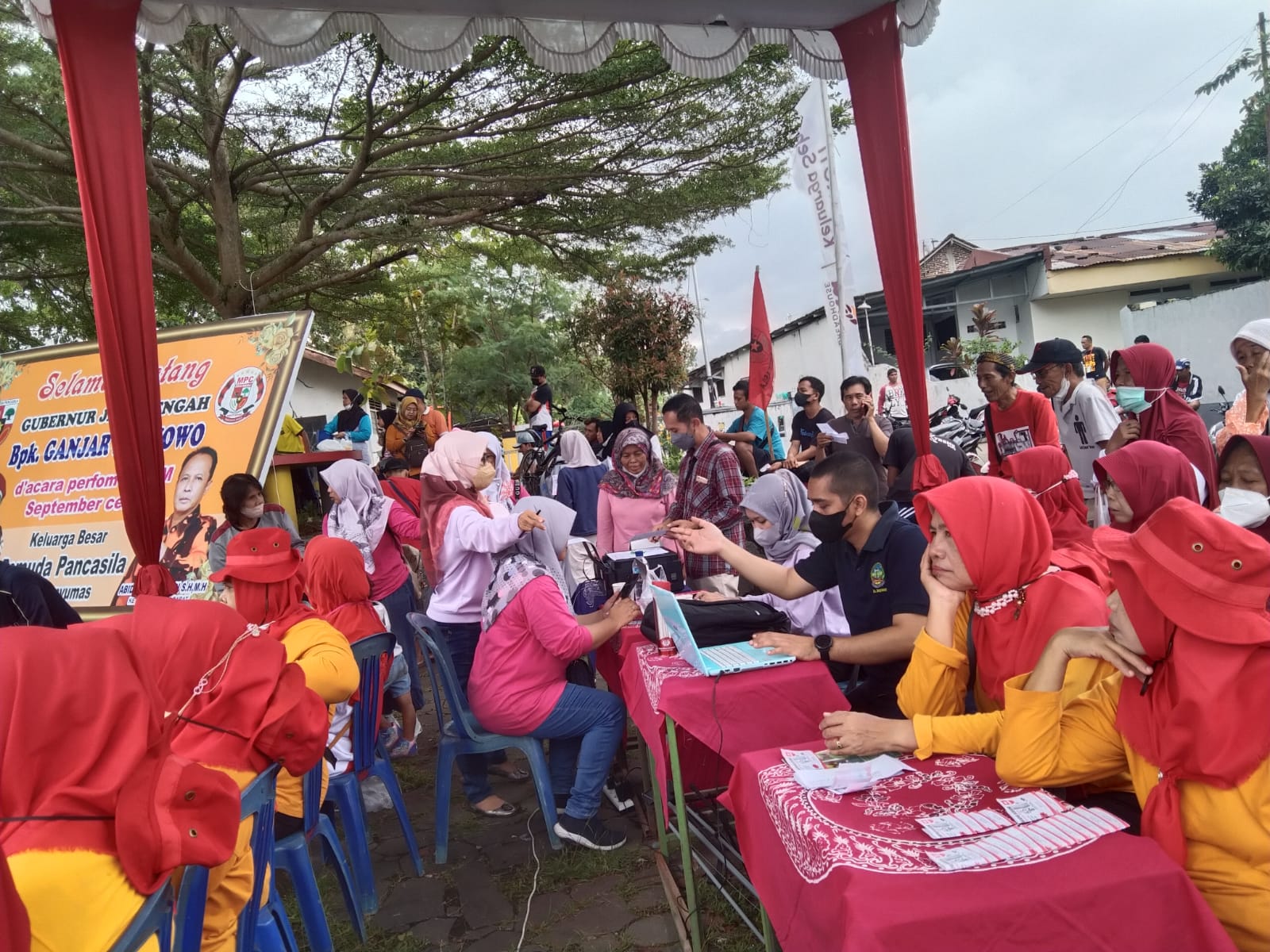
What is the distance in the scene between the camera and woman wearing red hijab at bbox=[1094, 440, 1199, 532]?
251 cm

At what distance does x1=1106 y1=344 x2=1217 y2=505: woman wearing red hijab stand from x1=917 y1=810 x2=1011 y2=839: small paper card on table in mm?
2890

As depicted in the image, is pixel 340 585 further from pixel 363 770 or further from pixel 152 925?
pixel 152 925

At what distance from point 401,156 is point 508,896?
26.4ft

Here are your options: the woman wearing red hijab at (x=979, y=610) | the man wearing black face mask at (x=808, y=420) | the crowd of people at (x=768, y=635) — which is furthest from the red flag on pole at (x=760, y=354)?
the woman wearing red hijab at (x=979, y=610)

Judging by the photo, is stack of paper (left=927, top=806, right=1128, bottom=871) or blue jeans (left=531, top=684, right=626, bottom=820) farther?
blue jeans (left=531, top=684, right=626, bottom=820)

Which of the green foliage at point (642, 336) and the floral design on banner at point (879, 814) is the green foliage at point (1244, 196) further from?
the floral design on banner at point (879, 814)

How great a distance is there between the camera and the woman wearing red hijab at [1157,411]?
3.95m

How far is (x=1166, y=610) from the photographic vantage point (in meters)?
1.45

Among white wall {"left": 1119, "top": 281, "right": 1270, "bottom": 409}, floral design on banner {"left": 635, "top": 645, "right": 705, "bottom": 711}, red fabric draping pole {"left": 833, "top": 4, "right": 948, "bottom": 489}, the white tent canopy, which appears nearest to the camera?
floral design on banner {"left": 635, "top": 645, "right": 705, "bottom": 711}

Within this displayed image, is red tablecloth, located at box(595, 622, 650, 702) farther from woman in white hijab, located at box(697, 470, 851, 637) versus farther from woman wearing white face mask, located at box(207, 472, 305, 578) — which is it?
woman wearing white face mask, located at box(207, 472, 305, 578)

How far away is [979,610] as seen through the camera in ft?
7.02

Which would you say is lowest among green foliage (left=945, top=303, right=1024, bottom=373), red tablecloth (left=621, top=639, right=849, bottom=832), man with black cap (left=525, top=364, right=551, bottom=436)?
red tablecloth (left=621, top=639, right=849, bottom=832)

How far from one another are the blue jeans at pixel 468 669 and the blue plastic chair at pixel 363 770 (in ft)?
1.92

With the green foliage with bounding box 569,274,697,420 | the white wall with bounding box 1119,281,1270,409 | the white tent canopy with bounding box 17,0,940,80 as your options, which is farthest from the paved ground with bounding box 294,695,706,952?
the white wall with bounding box 1119,281,1270,409
